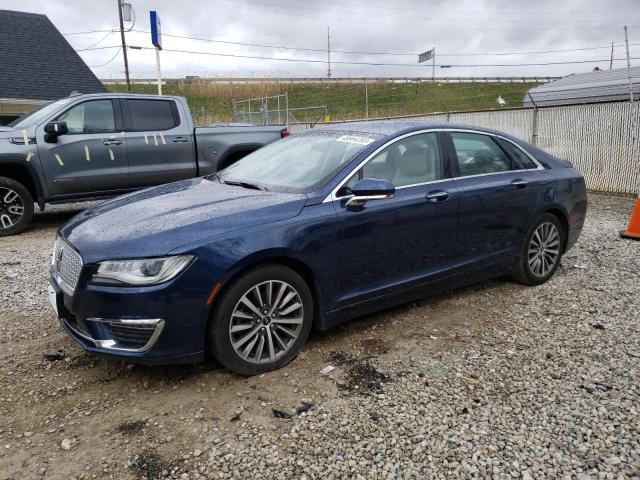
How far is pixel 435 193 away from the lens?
384 centimetres

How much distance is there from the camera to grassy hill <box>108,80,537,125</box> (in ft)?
113

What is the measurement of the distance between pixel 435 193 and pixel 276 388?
6.28ft

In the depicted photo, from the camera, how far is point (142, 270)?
8.98 ft

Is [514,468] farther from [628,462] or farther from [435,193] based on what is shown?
[435,193]

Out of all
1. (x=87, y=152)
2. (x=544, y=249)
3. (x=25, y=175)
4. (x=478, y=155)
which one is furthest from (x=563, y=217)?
(x=25, y=175)

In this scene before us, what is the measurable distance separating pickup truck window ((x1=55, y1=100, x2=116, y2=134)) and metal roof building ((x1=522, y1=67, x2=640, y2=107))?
12251 millimetres

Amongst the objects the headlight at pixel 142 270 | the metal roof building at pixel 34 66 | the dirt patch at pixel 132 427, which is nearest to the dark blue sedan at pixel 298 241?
the headlight at pixel 142 270

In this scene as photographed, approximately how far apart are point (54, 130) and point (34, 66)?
1391cm

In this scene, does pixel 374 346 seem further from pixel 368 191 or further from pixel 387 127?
pixel 387 127

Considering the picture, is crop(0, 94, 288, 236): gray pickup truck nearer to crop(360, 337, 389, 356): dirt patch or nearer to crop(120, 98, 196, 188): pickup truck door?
crop(120, 98, 196, 188): pickup truck door

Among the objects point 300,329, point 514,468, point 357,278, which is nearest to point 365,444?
point 514,468

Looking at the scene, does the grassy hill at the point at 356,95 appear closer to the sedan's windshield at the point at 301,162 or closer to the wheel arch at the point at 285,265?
the sedan's windshield at the point at 301,162

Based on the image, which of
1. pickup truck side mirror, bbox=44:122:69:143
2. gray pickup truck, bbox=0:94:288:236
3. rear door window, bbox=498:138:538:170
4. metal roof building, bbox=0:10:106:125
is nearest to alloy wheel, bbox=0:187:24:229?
gray pickup truck, bbox=0:94:288:236

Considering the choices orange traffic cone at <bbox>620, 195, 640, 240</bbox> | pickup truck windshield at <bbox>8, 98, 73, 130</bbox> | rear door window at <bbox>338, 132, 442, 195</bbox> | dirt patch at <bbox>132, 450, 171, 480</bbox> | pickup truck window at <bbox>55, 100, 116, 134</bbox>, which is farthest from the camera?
pickup truck window at <bbox>55, 100, 116, 134</bbox>
